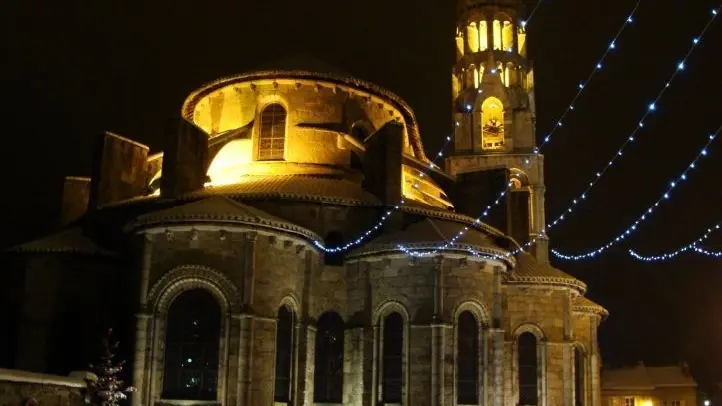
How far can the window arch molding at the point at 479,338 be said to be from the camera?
22750 mm

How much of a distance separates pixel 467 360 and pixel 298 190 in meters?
6.34

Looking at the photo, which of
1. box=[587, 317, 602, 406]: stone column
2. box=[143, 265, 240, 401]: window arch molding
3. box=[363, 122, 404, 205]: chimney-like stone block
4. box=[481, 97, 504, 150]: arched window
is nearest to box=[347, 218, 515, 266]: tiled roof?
box=[363, 122, 404, 205]: chimney-like stone block

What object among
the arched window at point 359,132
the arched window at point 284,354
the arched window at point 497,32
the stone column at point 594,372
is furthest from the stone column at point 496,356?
the arched window at point 497,32

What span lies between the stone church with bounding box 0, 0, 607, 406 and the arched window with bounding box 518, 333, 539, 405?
42 millimetres

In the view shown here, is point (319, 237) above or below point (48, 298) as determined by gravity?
above

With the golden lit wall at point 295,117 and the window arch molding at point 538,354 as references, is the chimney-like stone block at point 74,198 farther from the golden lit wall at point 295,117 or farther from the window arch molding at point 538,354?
the window arch molding at point 538,354

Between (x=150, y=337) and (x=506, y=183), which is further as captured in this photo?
(x=506, y=183)

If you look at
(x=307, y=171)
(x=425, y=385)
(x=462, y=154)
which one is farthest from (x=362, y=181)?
(x=462, y=154)

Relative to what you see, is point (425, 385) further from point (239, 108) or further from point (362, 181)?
point (239, 108)

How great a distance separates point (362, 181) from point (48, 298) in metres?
9.32

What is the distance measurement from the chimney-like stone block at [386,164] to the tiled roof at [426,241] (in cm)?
124

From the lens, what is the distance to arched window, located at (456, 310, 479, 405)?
74.8 feet

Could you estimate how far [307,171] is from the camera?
2652cm

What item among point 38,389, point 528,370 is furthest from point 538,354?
point 38,389
